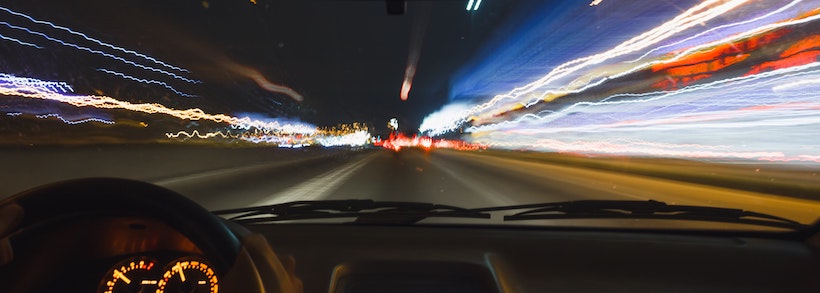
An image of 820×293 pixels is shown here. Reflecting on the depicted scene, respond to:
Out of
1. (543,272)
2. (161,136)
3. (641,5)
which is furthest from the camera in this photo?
(161,136)

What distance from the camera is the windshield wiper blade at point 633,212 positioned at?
4.57m

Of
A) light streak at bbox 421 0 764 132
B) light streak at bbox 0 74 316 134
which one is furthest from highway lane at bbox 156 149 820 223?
light streak at bbox 421 0 764 132

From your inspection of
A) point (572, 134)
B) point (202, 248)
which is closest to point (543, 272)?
point (202, 248)

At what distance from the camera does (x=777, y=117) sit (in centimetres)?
1567

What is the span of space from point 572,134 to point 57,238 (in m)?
34.1

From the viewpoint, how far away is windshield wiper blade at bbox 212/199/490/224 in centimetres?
474

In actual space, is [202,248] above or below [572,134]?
below

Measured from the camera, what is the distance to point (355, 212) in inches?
193

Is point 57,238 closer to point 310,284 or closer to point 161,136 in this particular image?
point 310,284

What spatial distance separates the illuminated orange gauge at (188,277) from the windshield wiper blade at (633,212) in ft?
9.57

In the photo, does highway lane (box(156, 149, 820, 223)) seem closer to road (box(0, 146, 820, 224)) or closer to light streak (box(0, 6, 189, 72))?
road (box(0, 146, 820, 224))

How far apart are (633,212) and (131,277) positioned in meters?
3.90

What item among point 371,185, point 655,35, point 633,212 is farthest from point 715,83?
point 633,212

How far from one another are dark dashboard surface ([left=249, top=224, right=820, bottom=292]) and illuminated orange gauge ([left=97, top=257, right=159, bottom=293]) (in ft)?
2.93
